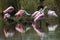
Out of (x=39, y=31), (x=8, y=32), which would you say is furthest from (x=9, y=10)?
(x=39, y=31)

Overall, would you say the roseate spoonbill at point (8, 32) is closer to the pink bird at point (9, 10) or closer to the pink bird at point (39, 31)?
the pink bird at point (39, 31)

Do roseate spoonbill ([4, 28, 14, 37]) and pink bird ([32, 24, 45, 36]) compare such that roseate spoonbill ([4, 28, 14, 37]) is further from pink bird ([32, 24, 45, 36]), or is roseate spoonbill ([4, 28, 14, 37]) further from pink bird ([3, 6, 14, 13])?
pink bird ([3, 6, 14, 13])

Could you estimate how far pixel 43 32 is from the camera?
916 cm

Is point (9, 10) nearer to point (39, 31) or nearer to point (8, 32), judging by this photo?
point (8, 32)

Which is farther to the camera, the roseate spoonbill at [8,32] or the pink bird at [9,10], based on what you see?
the pink bird at [9,10]

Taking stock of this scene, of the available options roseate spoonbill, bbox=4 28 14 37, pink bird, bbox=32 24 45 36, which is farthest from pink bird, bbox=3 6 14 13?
roseate spoonbill, bbox=4 28 14 37

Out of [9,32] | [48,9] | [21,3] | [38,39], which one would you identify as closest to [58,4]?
[48,9]

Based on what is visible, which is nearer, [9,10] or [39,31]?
[39,31]

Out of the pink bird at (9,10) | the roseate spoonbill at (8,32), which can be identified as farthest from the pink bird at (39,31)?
the pink bird at (9,10)

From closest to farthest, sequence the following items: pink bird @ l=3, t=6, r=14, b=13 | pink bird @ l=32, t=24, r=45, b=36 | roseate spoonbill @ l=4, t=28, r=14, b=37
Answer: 1. pink bird @ l=32, t=24, r=45, b=36
2. roseate spoonbill @ l=4, t=28, r=14, b=37
3. pink bird @ l=3, t=6, r=14, b=13

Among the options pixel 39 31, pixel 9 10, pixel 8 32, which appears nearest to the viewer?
pixel 39 31

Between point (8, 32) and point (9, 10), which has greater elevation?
point (9, 10)

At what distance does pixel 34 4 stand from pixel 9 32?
15.8 feet

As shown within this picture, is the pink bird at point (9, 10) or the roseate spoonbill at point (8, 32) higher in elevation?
the pink bird at point (9, 10)
